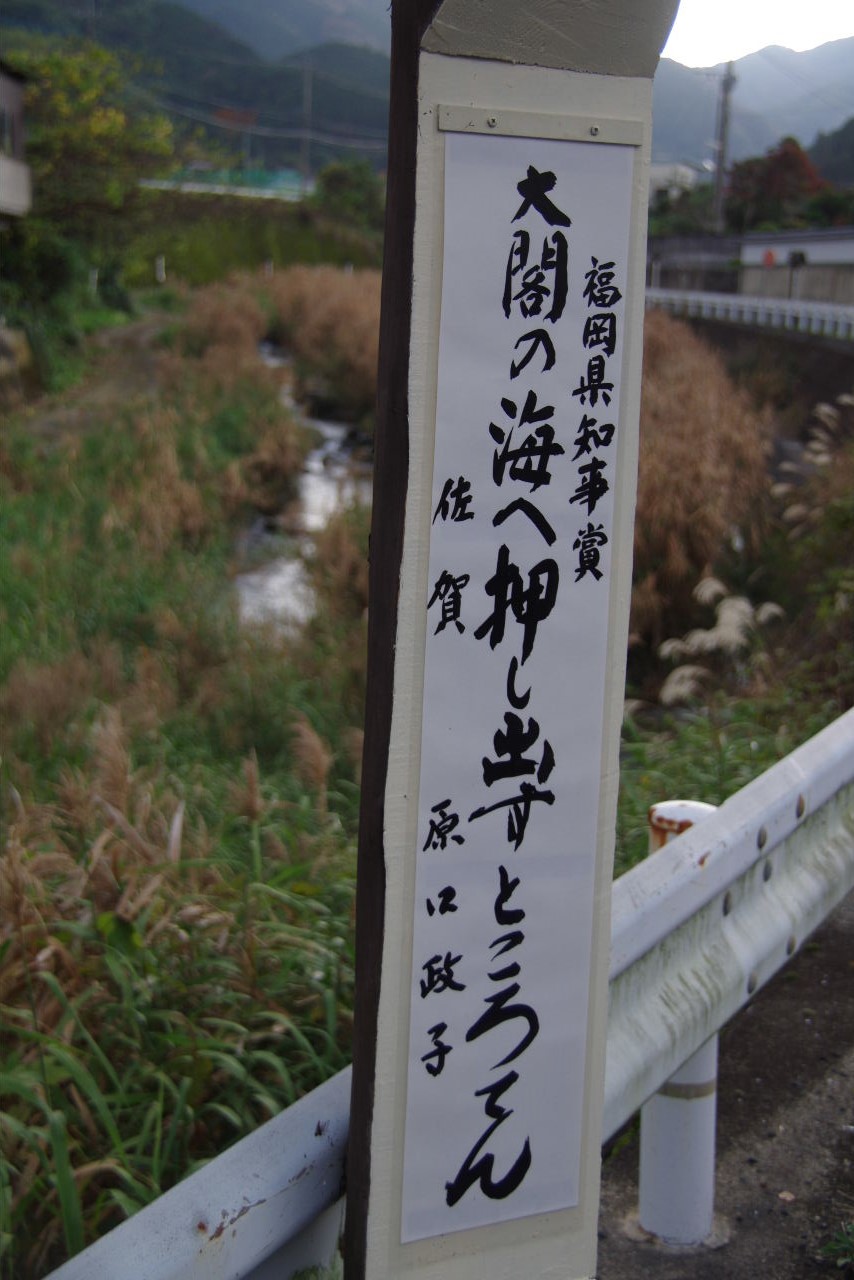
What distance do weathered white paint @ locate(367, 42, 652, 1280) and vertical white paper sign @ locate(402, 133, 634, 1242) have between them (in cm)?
2

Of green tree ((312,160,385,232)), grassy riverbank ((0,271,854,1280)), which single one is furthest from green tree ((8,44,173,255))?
green tree ((312,160,385,232))

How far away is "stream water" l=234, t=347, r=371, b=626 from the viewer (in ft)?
23.8

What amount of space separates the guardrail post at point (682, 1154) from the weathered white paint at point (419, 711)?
518 millimetres

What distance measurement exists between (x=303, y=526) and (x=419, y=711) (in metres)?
8.46

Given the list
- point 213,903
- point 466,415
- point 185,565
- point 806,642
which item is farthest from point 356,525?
point 466,415

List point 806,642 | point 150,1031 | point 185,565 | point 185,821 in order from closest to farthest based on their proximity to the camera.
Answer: point 150,1031, point 185,821, point 806,642, point 185,565

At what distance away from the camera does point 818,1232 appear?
2250 mm

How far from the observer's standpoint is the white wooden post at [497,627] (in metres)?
1.38

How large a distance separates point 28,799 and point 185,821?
480 mm

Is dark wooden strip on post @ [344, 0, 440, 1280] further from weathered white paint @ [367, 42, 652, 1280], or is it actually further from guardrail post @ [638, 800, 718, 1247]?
guardrail post @ [638, 800, 718, 1247]

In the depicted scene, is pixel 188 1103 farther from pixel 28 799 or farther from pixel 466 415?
pixel 28 799

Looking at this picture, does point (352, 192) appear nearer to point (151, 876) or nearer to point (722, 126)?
point (722, 126)

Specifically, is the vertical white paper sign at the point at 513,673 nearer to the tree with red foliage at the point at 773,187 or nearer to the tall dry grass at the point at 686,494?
the tall dry grass at the point at 686,494

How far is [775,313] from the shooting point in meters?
22.0
